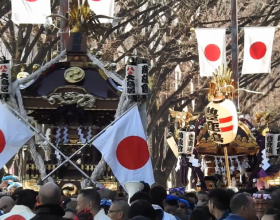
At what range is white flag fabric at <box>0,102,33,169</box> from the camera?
583 inches

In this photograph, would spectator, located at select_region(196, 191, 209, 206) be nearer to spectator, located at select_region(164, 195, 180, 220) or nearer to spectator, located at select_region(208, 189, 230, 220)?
spectator, located at select_region(164, 195, 180, 220)

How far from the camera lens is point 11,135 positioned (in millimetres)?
14820

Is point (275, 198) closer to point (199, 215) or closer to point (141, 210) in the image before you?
point (199, 215)

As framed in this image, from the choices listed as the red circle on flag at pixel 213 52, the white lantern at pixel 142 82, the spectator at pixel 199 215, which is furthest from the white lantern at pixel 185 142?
the spectator at pixel 199 215

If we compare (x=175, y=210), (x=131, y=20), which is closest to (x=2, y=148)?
(x=175, y=210)

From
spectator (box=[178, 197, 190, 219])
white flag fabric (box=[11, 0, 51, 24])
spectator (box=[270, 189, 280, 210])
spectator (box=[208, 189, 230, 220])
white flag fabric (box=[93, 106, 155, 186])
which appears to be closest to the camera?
spectator (box=[208, 189, 230, 220])

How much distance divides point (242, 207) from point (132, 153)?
20.5ft

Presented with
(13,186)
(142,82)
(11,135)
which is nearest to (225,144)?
(142,82)

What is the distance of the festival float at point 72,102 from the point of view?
1577 centimetres

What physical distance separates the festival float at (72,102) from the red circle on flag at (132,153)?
77 cm

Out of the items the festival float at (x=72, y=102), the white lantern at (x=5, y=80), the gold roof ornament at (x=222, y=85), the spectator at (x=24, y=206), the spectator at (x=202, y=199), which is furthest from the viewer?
the gold roof ornament at (x=222, y=85)

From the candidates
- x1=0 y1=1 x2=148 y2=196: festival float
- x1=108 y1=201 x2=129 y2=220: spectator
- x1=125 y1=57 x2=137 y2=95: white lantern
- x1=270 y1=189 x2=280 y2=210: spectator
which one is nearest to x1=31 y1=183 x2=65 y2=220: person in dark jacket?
x1=108 y1=201 x2=129 y2=220: spectator

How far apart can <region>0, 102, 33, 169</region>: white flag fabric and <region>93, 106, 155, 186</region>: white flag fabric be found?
1.16 metres

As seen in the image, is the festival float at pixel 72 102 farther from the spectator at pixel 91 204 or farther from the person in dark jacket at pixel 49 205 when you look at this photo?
the person in dark jacket at pixel 49 205
